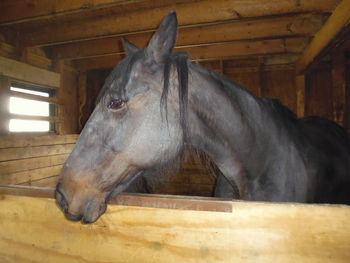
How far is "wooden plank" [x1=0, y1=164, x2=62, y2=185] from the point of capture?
3282mm

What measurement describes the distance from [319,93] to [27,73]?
21.3 ft

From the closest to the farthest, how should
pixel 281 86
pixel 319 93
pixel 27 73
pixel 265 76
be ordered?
pixel 27 73 → pixel 319 93 → pixel 281 86 → pixel 265 76

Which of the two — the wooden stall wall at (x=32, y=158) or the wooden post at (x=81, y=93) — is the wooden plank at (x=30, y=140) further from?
the wooden post at (x=81, y=93)

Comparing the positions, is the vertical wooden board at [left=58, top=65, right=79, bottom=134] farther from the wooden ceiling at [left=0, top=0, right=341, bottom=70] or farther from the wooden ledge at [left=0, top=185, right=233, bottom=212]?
the wooden ledge at [left=0, top=185, right=233, bottom=212]

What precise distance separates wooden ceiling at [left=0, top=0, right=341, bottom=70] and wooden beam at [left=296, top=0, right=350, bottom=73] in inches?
7.0

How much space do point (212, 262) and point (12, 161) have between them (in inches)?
144

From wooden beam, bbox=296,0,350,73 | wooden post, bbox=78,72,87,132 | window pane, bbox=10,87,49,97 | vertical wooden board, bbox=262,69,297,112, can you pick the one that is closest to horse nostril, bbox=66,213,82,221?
wooden beam, bbox=296,0,350,73

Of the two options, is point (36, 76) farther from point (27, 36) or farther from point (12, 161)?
point (12, 161)

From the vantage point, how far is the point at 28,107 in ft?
14.8

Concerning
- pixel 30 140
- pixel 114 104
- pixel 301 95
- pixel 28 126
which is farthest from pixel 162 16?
pixel 301 95

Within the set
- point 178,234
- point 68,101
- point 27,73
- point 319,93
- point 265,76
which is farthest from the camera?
point 265,76

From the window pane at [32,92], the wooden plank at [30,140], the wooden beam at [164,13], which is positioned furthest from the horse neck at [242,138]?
the window pane at [32,92]

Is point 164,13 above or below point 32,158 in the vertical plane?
above

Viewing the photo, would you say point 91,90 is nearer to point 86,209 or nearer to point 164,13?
point 164,13
